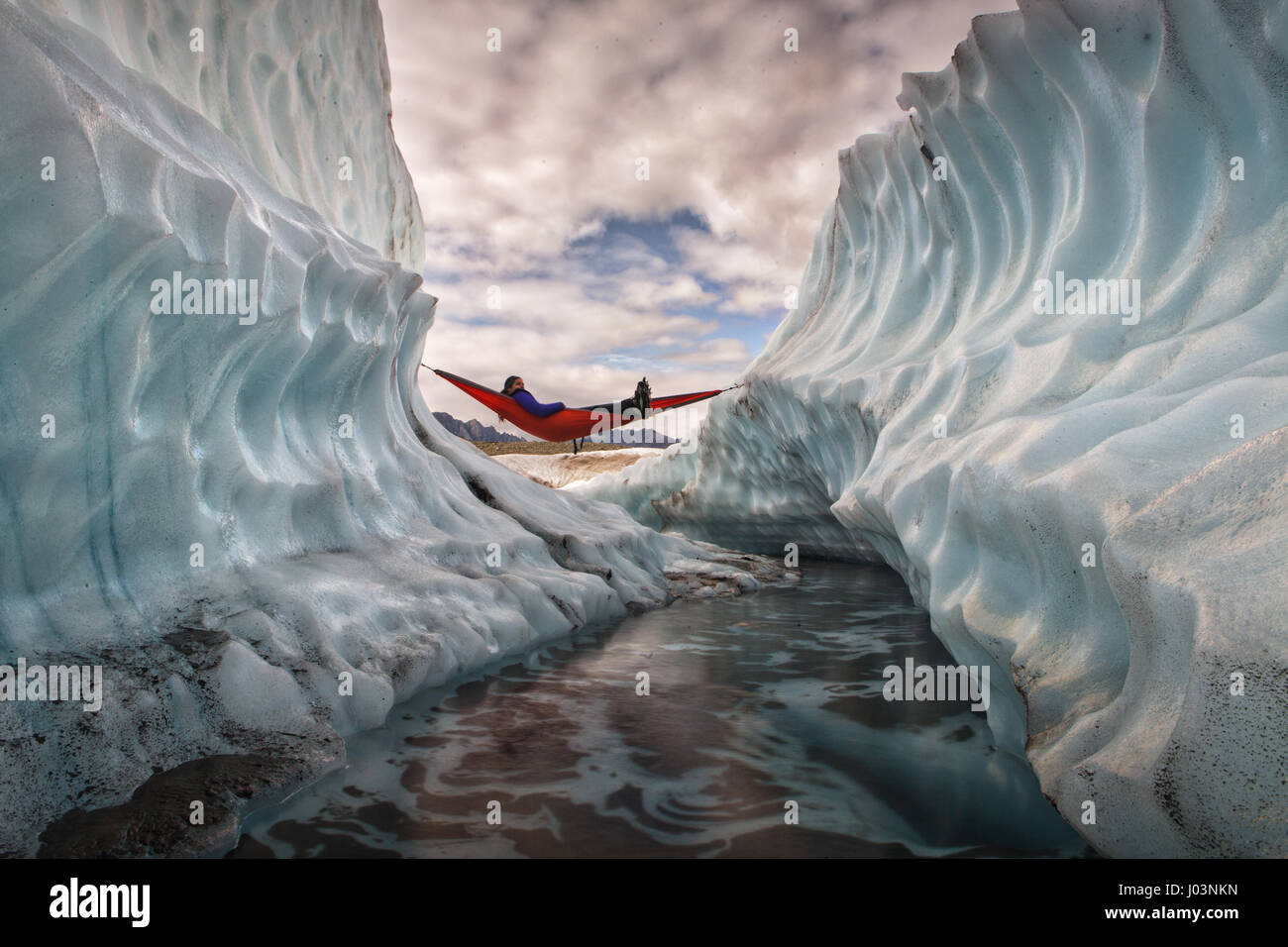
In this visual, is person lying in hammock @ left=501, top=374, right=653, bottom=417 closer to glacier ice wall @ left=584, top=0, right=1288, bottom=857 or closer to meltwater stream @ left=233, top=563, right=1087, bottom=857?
glacier ice wall @ left=584, top=0, right=1288, bottom=857

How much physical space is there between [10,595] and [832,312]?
5715mm

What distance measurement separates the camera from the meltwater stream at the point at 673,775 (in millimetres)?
1822

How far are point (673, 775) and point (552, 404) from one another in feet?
26.0

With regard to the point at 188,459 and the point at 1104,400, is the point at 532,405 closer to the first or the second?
the point at 188,459

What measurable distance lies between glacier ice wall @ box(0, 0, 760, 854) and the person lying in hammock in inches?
215

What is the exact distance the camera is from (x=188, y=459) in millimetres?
2646

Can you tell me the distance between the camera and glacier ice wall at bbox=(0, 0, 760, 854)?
216 centimetres

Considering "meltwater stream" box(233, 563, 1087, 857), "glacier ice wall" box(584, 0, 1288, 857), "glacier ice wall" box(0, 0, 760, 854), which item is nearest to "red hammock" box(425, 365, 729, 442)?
"glacier ice wall" box(584, 0, 1288, 857)

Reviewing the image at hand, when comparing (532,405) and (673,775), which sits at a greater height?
(532,405)

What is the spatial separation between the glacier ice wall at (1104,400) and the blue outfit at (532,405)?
4.98 m

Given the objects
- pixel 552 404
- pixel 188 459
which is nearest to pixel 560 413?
pixel 552 404
